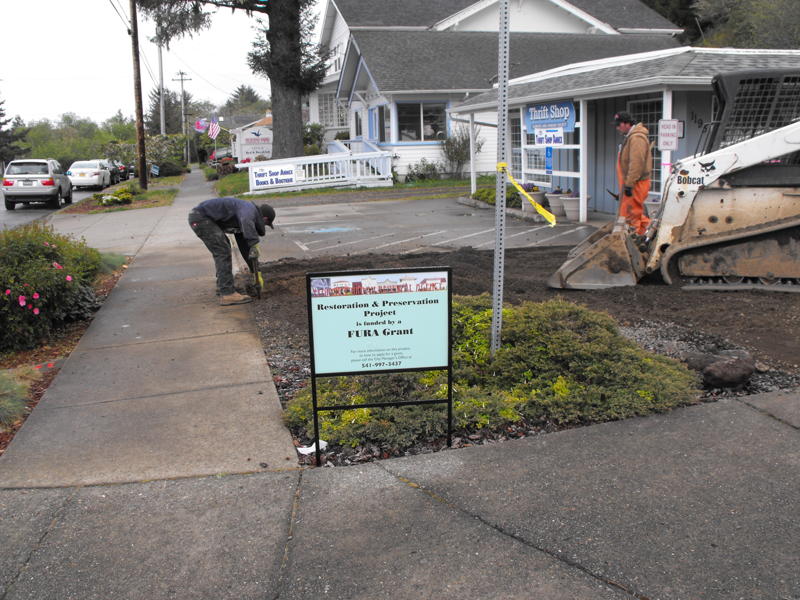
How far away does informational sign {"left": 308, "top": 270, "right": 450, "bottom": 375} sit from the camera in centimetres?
457

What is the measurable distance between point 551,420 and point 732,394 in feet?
4.73

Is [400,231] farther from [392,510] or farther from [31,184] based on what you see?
[31,184]


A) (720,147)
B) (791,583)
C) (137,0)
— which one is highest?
(137,0)

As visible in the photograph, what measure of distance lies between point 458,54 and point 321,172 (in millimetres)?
8357

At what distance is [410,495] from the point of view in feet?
13.7

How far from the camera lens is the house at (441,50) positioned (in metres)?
30.6

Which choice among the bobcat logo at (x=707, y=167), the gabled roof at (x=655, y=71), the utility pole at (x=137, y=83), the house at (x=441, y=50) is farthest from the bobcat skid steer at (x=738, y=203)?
the utility pole at (x=137, y=83)

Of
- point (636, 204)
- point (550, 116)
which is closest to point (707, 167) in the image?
point (636, 204)

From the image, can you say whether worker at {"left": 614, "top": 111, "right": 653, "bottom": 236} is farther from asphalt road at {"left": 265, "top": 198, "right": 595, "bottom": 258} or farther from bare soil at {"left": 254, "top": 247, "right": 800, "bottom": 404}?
asphalt road at {"left": 265, "top": 198, "right": 595, "bottom": 258}

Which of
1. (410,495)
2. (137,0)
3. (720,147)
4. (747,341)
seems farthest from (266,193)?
(410,495)

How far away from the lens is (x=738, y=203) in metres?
8.26

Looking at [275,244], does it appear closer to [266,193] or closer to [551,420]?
[551,420]

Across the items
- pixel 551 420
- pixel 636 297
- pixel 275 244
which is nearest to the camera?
pixel 551 420

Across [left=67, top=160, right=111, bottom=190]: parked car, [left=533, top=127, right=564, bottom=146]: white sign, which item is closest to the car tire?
[left=67, top=160, right=111, bottom=190]: parked car
